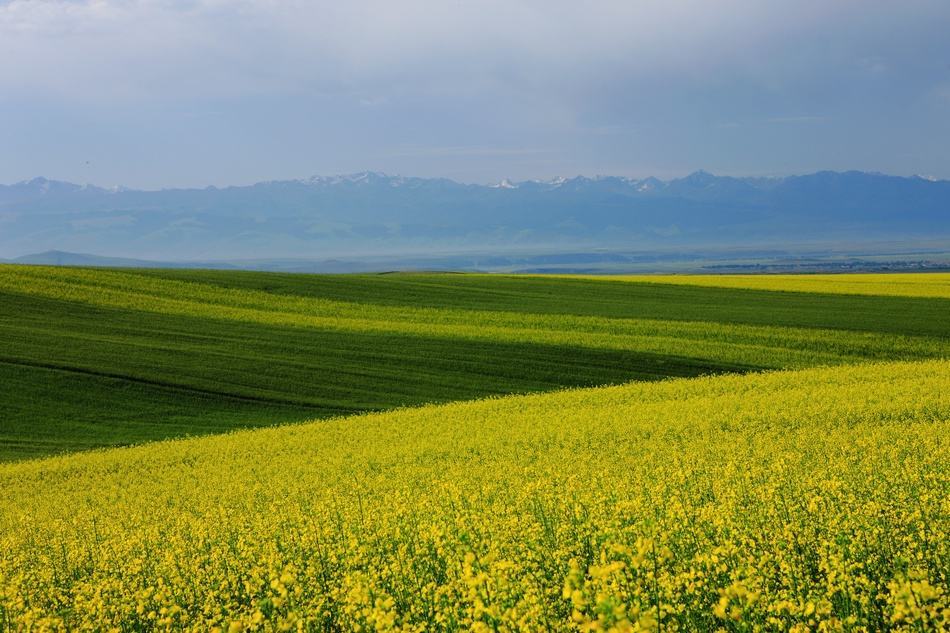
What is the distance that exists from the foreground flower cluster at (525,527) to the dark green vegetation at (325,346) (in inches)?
367

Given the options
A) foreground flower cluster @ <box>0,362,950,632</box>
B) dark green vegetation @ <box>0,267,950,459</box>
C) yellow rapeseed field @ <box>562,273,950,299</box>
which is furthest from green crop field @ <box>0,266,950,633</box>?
yellow rapeseed field @ <box>562,273,950,299</box>

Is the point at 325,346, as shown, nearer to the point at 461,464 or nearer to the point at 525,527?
the point at 461,464

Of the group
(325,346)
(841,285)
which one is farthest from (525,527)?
(841,285)

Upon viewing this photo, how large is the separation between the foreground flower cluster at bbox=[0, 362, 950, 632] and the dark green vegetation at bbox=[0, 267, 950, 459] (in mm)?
9315

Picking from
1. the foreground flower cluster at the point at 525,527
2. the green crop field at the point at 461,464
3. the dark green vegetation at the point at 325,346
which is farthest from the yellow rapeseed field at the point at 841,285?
the foreground flower cluster at the point at 525,527

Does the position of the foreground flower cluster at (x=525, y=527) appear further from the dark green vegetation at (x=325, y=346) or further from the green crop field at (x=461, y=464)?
the dark green vegetation at (x=325, y=346)

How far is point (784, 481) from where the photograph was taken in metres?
10.9

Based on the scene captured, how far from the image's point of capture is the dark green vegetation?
33.5 meters

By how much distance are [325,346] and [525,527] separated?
35.0 metres

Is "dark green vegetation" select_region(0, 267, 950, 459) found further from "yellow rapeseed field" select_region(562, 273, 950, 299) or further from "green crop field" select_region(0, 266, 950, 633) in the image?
"yellow rapeseed field" select_region(562, 273, 950, 299)

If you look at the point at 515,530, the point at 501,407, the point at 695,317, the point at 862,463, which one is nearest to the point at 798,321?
the point at 695,317

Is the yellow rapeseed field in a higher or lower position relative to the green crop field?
higher

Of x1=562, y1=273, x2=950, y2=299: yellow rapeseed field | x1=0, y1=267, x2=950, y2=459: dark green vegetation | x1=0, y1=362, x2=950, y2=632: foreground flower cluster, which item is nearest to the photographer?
x1=0, y1=362, x2=950, y2=632: foreground flower cluster

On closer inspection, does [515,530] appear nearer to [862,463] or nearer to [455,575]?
[455,575]
